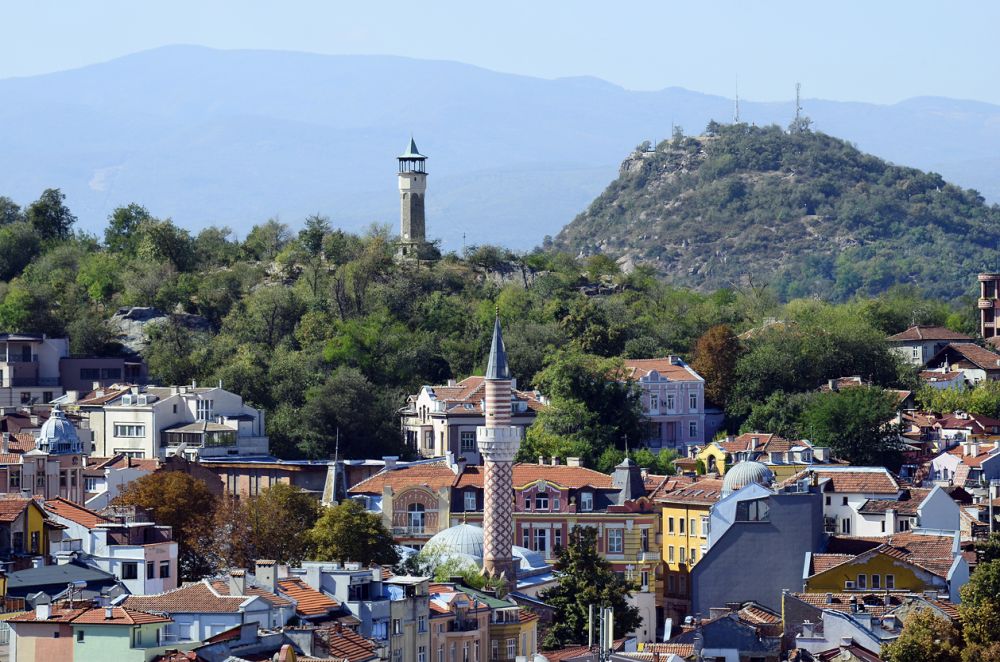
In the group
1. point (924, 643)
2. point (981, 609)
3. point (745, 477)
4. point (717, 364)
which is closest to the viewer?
point (924, 643)

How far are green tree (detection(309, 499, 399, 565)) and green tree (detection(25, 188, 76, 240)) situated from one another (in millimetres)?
60594

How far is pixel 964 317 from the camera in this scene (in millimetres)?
130250

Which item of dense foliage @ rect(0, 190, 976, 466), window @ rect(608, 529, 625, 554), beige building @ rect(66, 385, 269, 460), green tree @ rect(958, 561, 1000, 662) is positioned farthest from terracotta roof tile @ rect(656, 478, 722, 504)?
beige building @ rect(66, 385, 269, 460)

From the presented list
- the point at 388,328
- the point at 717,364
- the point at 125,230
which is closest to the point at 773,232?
the point at 125,230

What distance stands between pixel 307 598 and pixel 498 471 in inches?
772

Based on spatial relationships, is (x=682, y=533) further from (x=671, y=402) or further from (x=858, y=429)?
(x=671, y=402)

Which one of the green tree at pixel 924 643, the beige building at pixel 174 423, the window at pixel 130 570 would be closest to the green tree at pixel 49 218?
the beige building at pixel 174 423

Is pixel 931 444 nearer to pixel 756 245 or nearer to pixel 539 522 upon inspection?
pixel 539 522

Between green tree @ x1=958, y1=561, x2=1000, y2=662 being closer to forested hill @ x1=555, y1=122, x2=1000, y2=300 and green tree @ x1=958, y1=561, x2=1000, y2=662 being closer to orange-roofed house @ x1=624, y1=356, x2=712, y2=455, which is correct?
orange-roofed house @ x1=624, y1=356, x2=712, y2=455

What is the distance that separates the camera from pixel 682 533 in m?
72.7

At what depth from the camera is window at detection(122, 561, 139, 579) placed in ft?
182

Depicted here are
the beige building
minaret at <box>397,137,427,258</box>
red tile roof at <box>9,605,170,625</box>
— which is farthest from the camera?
minaret at <box>397,137,427,258</box>

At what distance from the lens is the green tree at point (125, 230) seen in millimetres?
118375

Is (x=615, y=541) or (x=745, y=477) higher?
(x=745, y=477)
